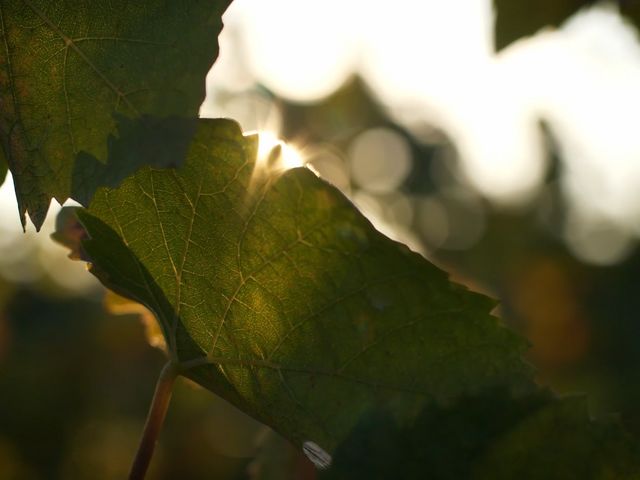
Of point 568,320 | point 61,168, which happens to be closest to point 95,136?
point 61,168

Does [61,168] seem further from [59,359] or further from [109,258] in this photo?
[59,359]

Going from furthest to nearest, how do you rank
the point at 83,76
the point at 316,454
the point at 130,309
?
the point at 130,309 → the point at 316,454 → the point at 83,76

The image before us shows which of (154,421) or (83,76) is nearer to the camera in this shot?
(83,76)

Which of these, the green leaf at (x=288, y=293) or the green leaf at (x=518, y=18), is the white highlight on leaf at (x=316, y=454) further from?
the green leaf at (x=518, y=18)

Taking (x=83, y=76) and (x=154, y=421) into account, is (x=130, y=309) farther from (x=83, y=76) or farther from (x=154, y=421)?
(x=83, y=76)

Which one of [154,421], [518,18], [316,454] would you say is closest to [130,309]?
[154,421]
